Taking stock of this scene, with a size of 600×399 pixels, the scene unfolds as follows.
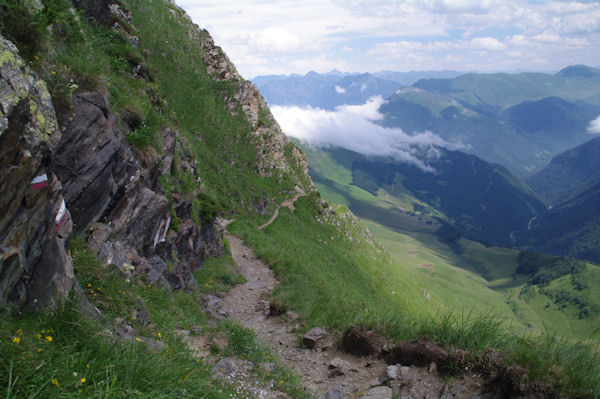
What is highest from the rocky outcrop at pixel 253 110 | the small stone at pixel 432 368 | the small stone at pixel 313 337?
the rocky outcrop at pixel 253 110

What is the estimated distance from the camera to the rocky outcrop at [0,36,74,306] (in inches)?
194

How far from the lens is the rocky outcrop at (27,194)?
16.2 feet

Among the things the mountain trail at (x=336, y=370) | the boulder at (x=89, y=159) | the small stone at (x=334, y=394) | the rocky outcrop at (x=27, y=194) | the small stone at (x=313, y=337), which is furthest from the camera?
the small stone at (x=313, y=337)

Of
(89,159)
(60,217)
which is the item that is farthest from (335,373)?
(89,159)

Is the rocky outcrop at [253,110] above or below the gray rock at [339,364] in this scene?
above

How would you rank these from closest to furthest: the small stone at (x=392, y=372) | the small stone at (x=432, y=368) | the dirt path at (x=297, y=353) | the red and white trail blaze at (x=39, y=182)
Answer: the red and white trail blaze at (x=39, y=182) < the small stone at (x=432, y=368) < the small stone at (x=392, y=372) < the dirt path at (x=297, y=353)

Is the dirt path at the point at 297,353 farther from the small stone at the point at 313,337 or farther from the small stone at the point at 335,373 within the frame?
the small stone at the point at 313,337

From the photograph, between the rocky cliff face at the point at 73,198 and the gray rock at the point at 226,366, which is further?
the gray rock at the point at 226,366

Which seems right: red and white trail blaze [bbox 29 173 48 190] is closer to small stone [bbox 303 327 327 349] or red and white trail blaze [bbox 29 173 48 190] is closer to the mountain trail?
the mountain trail

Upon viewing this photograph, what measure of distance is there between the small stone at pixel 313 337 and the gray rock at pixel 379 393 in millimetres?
3410

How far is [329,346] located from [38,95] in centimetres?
945

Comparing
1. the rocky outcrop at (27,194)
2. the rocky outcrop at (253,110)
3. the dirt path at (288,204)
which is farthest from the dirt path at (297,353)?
the rocky outcrop at (253,110)

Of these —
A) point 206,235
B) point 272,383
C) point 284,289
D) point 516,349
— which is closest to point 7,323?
point 272,383

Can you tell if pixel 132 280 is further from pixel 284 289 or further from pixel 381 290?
pixel 381 290
